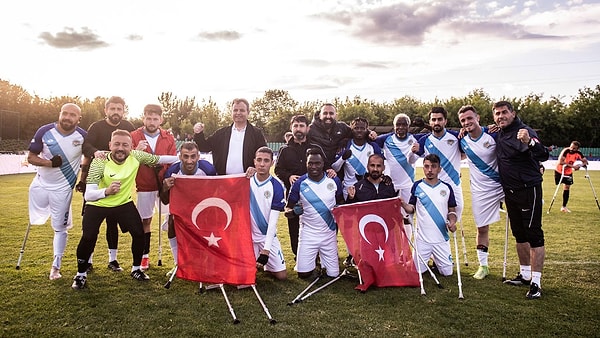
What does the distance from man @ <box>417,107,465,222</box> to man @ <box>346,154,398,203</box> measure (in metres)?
1.20

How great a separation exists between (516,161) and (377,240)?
2316mm

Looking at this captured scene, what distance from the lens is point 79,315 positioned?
4754mm

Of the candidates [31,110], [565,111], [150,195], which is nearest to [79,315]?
[150,195]

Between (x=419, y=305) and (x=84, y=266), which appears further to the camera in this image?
(x=84, y=266)

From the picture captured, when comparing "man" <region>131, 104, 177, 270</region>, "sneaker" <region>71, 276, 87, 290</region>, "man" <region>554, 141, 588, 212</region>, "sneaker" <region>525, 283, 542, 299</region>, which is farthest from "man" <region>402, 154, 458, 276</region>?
"man" <region>554, 141, 588, 212</region>

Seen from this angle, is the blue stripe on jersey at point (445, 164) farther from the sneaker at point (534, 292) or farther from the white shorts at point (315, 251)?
the white shorts at point (315, 251)

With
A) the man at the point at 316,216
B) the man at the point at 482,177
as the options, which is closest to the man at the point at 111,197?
the man at the point at 316,216

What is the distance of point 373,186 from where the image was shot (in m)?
6.40

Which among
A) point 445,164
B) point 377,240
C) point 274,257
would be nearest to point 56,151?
point 274,257

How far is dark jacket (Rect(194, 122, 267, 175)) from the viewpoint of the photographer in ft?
22.6

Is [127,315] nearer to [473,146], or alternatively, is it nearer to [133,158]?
A: [133,158]

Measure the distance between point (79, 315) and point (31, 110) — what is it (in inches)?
2259

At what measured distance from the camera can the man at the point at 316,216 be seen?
6301 mm

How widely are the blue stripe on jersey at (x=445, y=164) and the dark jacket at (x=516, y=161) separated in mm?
873
